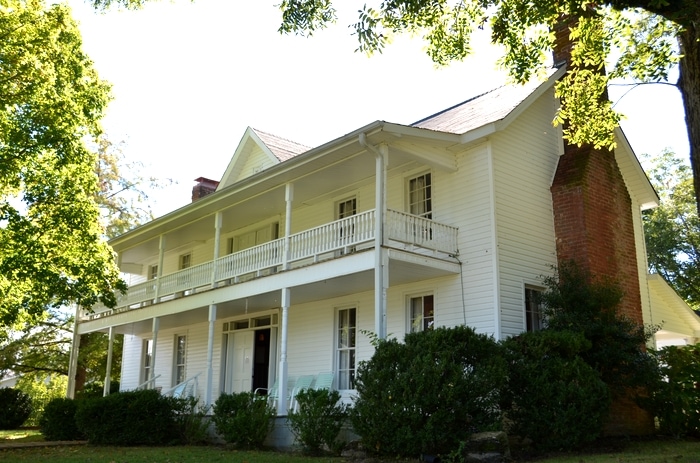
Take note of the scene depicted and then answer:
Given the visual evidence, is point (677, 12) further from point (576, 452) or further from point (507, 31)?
point (576, 452)

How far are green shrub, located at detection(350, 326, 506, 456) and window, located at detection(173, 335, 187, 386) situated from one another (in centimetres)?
1354

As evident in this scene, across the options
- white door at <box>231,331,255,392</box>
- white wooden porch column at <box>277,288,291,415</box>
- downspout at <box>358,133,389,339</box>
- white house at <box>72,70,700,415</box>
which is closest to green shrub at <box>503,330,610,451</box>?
white house at <box>72,70,700,415</box>

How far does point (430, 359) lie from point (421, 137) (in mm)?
4960

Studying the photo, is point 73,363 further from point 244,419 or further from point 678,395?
point 678,395

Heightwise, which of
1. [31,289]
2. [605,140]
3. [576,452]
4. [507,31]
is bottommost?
[576,452]

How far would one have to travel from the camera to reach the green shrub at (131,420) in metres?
15.5

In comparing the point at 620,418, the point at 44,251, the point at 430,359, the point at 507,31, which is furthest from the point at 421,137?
the point at 44,251

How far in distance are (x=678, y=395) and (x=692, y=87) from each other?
674 cm

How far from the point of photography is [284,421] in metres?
13.5

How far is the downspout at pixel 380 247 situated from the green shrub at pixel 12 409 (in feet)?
65.3

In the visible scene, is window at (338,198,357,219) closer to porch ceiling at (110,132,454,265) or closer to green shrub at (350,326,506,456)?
porch ceiling at (110,132,454,265)

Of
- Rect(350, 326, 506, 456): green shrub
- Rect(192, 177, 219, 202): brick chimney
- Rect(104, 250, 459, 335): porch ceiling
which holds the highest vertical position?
Rect(192, 177, 219, 202): brick chimney

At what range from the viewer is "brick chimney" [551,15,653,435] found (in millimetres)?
14289

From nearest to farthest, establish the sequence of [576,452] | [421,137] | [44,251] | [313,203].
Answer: [576,452] → [421,137] → [44,251] → [313,203]
